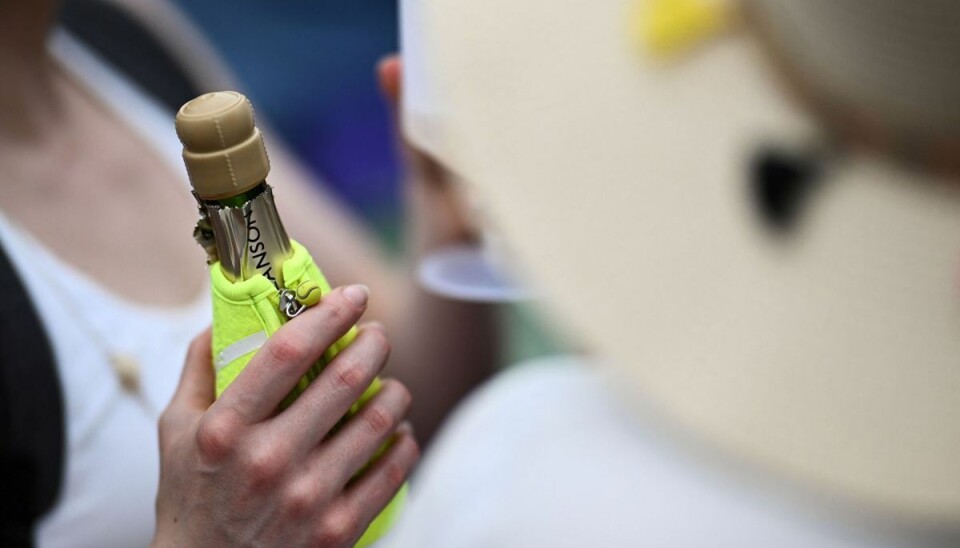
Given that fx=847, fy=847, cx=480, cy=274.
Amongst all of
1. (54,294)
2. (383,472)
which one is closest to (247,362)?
(383,472)

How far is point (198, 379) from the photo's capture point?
426 millimetres

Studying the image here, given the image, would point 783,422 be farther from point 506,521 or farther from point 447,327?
point 447,327

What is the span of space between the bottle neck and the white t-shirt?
0.46 ft

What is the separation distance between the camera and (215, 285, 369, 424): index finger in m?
0.34

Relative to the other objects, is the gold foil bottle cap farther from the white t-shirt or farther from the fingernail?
the white t-shirt

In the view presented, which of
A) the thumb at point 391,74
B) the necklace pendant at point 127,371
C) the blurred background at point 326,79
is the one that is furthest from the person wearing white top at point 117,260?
the blurred background at point 326,79

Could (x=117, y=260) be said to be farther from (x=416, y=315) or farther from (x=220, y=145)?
(x=220, y=145)

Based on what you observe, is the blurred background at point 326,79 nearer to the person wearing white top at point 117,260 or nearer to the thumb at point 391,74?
the person wearing white top at point 117,260

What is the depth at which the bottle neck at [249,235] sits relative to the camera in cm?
33

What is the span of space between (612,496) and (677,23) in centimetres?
19

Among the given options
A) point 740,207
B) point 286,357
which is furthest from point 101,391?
point 740,207

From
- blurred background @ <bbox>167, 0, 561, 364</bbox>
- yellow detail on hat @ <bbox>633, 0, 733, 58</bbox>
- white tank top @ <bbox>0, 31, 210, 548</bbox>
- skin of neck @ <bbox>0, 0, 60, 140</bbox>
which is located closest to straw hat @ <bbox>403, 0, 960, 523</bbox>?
yellow detail on hat @ <bbox>633, 0, 733, 58</bbox>

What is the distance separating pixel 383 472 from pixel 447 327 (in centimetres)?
43

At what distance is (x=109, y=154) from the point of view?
74cm
